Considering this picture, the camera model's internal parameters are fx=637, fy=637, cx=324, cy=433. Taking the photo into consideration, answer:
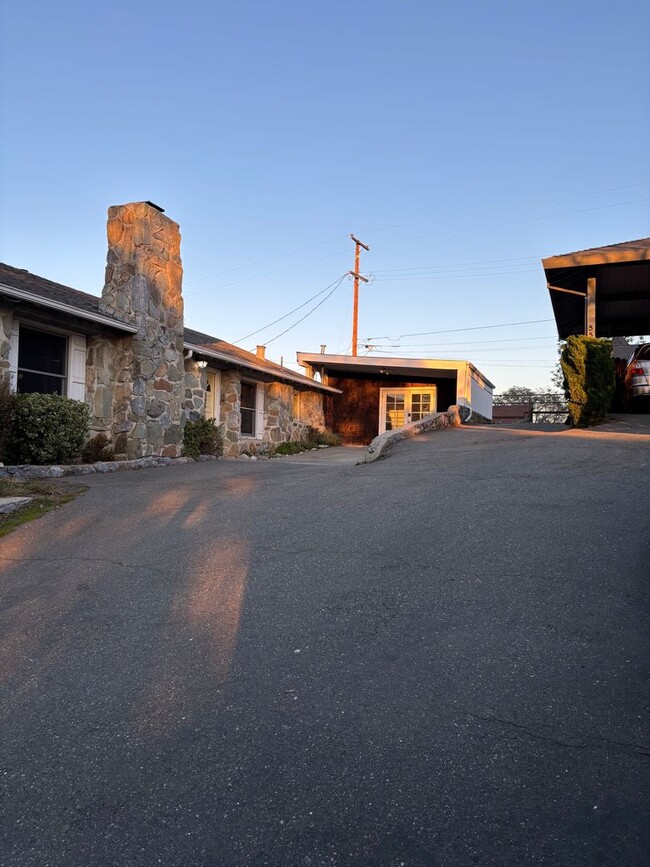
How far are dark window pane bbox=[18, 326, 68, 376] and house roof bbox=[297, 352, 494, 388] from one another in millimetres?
11791

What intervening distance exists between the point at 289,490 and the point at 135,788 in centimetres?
581

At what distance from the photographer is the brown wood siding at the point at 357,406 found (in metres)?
24.0

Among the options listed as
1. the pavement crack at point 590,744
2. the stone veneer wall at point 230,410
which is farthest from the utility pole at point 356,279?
the pavement crack at point 590,744

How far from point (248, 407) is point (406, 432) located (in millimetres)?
→ 6419

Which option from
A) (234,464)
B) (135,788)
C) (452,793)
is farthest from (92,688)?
(234,464)

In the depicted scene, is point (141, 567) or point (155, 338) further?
Answer: point (155, 338)

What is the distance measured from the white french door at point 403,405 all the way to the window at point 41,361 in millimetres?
14161

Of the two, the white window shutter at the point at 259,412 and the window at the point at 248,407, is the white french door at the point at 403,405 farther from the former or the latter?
the window at the point at 248,407

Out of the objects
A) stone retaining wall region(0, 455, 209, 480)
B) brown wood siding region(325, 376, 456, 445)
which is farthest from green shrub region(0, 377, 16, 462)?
brown wood siding region(325, 376, 456, 445)

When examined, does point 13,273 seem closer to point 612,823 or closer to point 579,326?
point 612,823

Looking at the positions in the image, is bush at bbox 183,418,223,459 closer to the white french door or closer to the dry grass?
the dry grass

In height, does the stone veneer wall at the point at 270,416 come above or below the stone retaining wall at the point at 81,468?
above

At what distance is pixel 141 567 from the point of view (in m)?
5.27

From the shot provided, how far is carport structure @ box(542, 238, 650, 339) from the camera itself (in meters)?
13.9
